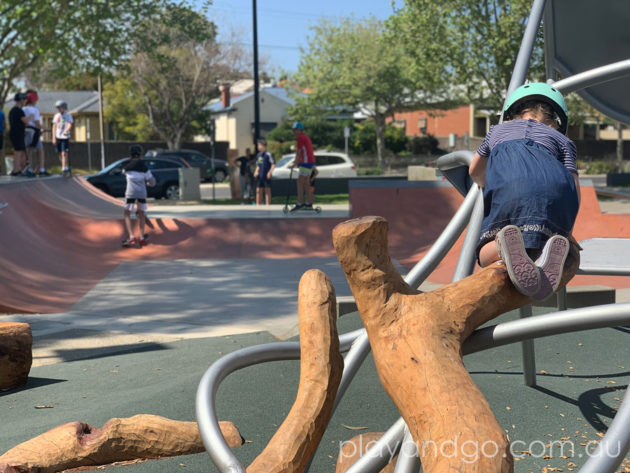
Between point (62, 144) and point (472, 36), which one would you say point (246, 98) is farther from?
point (62, 144)

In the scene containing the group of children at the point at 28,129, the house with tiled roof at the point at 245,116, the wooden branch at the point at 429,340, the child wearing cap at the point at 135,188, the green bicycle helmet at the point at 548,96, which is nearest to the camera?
the wooden branch at the point at 429,340

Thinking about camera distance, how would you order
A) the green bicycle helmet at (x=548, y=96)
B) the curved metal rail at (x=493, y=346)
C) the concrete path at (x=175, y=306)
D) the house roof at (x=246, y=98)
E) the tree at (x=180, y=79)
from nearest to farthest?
the curved metal rail at (x=493, y=346), the green bicycle helmet at (x=548, y=96), the concrete path at (x=175, y=306), the tree at (x=180, y=79), the house roof at (x=246, y=98)

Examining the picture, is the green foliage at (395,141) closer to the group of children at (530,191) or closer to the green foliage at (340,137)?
the green foliage at (340,137)

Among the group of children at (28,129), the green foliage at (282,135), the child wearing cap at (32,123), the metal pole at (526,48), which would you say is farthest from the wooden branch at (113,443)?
the green foliage at (282,135)

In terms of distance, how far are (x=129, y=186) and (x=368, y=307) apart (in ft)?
36.7

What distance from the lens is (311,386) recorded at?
2373mm

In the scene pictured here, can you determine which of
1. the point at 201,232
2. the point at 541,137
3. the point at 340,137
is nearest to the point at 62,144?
the point at 201,232

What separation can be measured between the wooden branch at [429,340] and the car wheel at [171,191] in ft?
84.4

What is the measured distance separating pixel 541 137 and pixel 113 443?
2430mm

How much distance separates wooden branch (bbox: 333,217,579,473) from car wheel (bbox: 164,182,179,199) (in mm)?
25720

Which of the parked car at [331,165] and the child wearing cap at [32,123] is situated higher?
the child wearing cap at [32,123]

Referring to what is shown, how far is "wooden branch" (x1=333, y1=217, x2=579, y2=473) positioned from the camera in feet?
5.53

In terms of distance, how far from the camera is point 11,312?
8.35 meters

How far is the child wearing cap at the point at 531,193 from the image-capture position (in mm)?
2154
